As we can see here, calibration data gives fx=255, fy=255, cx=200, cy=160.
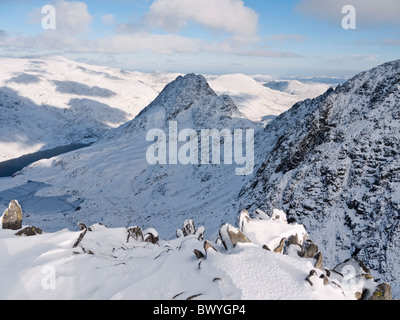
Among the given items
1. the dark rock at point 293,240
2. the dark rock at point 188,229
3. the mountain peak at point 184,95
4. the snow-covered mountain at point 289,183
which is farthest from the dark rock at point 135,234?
the mountain peak at point 184,95

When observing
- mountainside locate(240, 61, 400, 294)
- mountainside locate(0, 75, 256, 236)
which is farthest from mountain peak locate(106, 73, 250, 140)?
mountainside locate(240, 61, 400, 294)

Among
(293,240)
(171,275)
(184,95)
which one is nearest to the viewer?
(171,275)

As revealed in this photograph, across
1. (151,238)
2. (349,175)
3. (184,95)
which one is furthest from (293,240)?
(184,95)

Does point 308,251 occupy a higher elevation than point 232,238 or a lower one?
lower

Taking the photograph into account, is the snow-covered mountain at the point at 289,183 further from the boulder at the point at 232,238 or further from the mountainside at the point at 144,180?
the boulder at the point at 232,238

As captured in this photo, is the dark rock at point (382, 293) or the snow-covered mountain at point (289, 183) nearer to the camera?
the dark rock at point (382, 293)

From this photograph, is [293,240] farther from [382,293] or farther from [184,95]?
[184,95]
